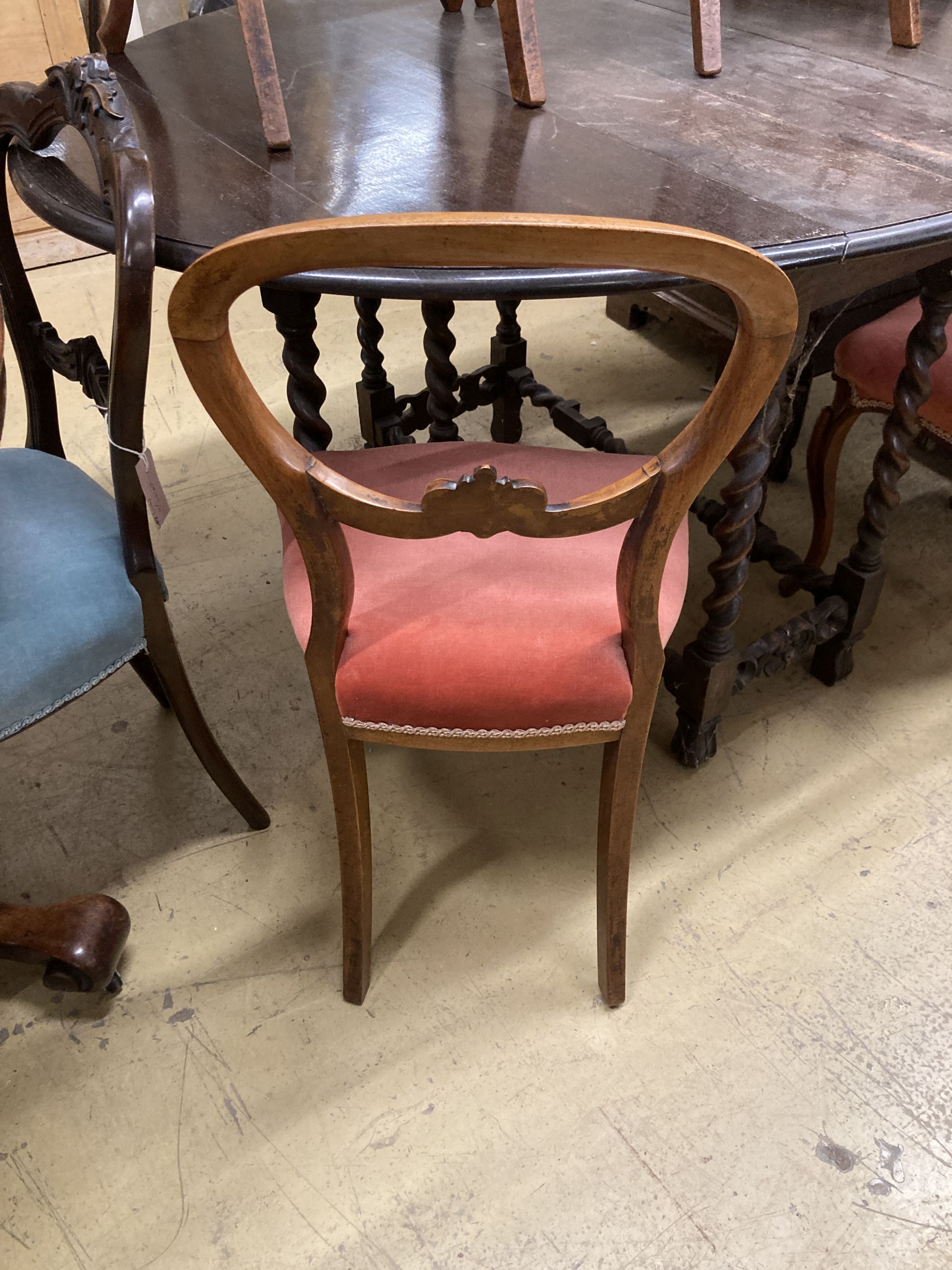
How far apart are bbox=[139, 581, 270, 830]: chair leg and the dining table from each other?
33cm

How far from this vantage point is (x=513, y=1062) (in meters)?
1.27

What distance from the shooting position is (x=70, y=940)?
4.16 ft

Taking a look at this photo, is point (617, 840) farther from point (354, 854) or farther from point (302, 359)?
point (302, 359)

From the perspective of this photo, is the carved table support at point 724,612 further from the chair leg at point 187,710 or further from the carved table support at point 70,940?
the carved table support at point 70,940

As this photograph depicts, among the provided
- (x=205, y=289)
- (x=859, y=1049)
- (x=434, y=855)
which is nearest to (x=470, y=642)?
(x=205, y=289)

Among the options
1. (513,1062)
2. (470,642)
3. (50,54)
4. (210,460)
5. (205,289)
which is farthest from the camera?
(50,54)

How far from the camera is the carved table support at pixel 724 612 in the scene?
50.5 inches

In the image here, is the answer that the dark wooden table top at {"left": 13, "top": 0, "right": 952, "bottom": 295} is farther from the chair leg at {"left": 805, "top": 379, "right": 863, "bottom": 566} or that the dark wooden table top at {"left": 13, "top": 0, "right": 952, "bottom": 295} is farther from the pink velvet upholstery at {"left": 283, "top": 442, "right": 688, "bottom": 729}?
the chair leg at {"left": 805, "top": 379, "right": 863, "bottom": 566}

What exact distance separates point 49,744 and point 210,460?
868 mm

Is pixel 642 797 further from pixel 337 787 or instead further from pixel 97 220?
pixel 97 220

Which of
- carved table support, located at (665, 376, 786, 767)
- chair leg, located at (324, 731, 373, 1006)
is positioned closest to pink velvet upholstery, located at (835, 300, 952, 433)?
carved table support, located at (665, 376, 786, 767)

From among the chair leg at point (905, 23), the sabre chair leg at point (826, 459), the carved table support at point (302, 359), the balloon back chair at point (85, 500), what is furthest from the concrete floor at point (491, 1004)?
the chair leg at point (905, 23)

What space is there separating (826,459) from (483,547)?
3.19 ft

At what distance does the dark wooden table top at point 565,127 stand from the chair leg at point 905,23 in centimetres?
2
